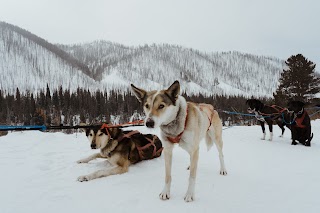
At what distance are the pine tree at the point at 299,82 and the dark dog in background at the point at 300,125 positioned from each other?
28768mm

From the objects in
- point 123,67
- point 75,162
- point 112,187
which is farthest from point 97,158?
point 123,67

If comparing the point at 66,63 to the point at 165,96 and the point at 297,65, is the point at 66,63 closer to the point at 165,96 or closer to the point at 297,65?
the point at 297,65

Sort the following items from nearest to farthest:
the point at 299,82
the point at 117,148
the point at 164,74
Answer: the point at 117,148 < the point at 299,82 < the point at 164,74

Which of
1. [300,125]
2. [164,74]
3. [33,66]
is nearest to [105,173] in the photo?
[300,125]

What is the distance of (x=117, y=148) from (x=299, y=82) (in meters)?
37.1

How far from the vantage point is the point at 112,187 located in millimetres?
3947

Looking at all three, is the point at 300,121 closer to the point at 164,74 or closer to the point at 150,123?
the point at 150,123

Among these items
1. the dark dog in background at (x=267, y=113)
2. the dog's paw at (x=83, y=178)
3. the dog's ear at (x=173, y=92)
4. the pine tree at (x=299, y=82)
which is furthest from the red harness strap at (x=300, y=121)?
the pine tree at (x=299, y=82)

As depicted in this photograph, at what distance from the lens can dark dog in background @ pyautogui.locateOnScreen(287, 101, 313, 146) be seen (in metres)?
8.98

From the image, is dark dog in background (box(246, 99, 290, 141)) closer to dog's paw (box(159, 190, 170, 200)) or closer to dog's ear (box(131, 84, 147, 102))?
dog's paw (box(159, 190, 170, 200))

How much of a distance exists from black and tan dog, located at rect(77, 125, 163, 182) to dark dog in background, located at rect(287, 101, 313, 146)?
6.26 meters

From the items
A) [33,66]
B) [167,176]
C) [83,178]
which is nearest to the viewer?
[167,176]

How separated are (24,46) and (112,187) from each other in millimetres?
176987

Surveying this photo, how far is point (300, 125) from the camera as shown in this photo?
9.04 metres
